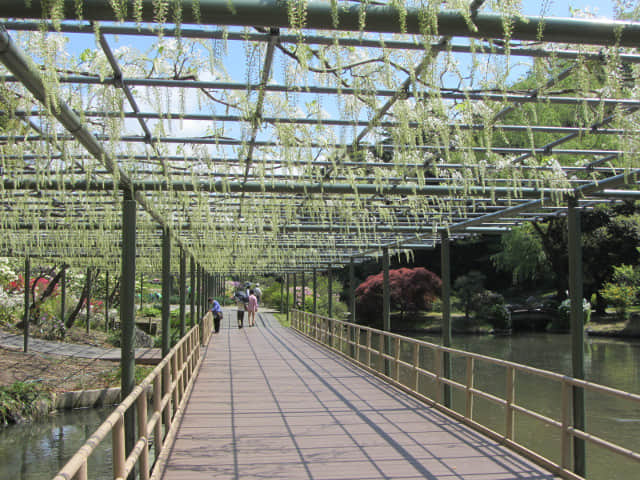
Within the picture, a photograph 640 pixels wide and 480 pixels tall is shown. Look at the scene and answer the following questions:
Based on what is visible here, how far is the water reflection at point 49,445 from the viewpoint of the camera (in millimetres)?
8172

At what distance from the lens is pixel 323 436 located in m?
5.91

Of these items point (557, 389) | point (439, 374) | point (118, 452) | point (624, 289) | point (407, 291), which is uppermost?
point (624, 289)

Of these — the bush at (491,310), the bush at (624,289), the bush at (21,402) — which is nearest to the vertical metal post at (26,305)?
the bush at (21,402)

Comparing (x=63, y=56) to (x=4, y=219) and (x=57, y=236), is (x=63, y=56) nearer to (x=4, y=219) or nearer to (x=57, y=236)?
(x=4, y=219)

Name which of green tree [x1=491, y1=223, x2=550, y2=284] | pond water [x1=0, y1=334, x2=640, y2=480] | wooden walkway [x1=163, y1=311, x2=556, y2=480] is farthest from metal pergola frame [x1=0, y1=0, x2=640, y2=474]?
green tree [x1=491, y1=223, x2=550, y2=284]

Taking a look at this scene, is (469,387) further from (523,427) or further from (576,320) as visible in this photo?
(523,427)

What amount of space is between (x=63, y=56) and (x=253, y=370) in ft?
26.9

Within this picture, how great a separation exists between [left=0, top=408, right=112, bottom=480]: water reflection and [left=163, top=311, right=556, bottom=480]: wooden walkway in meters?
1.66

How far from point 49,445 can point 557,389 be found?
10.9 meters

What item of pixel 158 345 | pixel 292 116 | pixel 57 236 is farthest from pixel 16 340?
pixel 292 116

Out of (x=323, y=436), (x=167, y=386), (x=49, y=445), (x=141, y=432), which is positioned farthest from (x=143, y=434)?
(x=49, y=445)

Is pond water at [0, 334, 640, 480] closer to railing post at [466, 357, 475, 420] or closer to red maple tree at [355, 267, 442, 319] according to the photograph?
railing post at [466, 357, 475, 420]

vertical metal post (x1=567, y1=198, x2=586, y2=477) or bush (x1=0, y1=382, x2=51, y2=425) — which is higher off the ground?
vertical metal post (x1=567, y1=198, x2=586, y2=477)

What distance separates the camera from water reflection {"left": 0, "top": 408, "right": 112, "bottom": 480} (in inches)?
322
